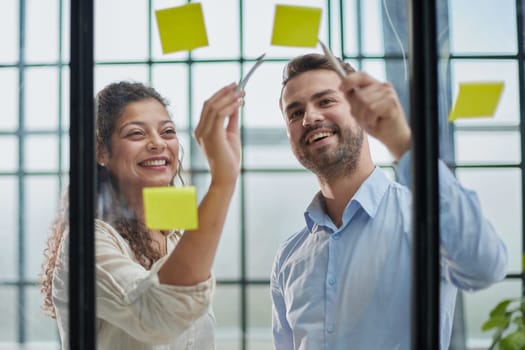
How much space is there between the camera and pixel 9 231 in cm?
164

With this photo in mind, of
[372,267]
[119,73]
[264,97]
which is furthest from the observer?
[264,97]

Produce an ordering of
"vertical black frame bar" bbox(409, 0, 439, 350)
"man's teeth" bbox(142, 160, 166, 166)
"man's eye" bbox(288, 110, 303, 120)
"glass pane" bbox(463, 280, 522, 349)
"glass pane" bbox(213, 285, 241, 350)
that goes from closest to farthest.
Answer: "vertical black frame bar" bbox(409, 0, 439, 350) < "glass pane" bbox(463, 280, 522, 349) < "man's teeth" bbox(142, 160, 166, 166) < "man's eye" bbox(288, 110, 303, 120) < "glass pane" bbox(213, 285, 241, 350)

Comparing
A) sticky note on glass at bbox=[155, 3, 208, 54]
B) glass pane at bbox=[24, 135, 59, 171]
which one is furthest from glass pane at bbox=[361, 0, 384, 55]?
glass pane at bbox=[24, 135, 59, 171]

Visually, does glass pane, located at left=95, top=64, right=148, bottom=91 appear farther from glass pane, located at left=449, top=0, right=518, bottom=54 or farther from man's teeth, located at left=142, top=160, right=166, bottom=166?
glass pane, located at left=449, top=0, right=518, bottom=54

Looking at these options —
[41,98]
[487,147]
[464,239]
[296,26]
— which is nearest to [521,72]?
[487,147]

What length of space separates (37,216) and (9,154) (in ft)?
0.53

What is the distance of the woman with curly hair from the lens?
150 cm

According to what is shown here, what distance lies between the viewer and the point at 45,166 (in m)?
1.63

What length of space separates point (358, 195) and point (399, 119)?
28 centimetres

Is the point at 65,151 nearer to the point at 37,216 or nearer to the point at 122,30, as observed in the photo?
the point at 37,216

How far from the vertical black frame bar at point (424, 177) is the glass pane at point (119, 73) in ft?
2.26

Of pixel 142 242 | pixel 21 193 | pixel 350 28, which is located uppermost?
pixel 350 28

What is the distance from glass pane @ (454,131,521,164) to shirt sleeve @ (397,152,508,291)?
78mm

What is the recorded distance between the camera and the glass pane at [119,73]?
168 cm
